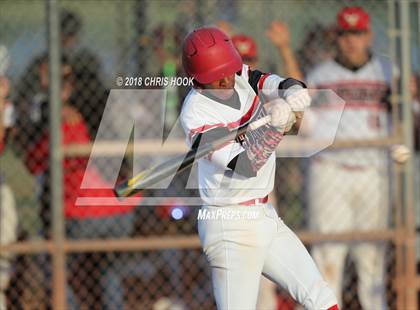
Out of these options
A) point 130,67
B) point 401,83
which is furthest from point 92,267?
point 401,83

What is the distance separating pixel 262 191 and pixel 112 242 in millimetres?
1917

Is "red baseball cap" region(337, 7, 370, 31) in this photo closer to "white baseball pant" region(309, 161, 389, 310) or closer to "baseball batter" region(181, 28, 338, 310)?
"white baseball pant" region(309, 161, 389, 310)

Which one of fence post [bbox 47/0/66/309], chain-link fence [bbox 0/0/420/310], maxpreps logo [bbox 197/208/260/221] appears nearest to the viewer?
maxpreps logo [bbox 197/208/260/221]

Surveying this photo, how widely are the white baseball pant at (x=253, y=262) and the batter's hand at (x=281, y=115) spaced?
52cm

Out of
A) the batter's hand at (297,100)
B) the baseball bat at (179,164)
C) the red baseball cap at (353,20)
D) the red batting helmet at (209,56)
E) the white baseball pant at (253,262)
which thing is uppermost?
the red baseball cap at (353,20)

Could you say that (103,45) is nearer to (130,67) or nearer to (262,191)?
(130,67)

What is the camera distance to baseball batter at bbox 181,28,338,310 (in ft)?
14.6

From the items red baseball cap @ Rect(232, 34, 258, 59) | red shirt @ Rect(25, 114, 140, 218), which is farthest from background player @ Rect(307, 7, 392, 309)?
red shirt @ Rect(25, 114, 140, 218)

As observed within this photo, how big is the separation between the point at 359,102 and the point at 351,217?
803 mm

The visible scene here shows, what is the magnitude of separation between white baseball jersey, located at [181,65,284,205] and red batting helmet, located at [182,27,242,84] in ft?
0.46

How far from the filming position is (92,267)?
6.55 metres

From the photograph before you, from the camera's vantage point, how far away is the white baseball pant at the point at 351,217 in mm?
6473

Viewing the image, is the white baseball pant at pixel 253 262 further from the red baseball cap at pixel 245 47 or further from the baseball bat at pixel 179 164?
the red baseball cap at pixel 245 47

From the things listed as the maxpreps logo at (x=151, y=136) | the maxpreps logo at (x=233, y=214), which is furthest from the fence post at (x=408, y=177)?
the maxpreps logo at (x=233, y=214)
